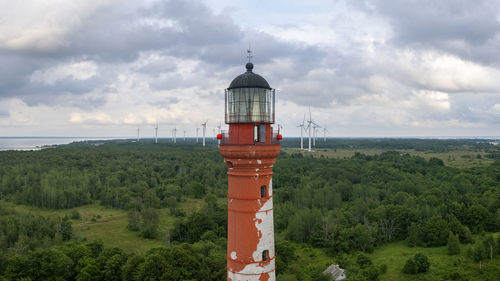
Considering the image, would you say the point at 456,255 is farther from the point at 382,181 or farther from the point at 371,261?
the point at 382,181

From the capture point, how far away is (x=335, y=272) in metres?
49.3

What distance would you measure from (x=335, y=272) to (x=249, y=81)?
41290 mm

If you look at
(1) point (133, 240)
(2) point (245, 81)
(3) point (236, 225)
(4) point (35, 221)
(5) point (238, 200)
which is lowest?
(1) point (133, 240)

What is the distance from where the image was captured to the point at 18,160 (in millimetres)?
138500

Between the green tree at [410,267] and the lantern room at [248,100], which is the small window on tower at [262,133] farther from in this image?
the green tree at [410,267]

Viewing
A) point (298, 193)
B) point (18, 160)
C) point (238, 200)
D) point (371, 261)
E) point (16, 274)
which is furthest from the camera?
point (18, 160)

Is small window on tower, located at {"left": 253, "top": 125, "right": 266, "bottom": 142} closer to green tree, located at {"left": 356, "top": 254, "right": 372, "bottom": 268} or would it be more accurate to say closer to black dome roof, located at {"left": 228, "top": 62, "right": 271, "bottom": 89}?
black dome roof, located at {"left": 228, "top": 62, "right": 271, "bottom": 89}

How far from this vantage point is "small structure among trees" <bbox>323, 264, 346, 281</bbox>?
47.8 metres

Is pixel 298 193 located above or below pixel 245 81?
below

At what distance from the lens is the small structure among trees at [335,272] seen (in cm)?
4775

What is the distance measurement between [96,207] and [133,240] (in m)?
36.6

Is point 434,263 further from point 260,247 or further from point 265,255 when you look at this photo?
point 260,247

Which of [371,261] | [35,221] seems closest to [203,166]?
[35,221]

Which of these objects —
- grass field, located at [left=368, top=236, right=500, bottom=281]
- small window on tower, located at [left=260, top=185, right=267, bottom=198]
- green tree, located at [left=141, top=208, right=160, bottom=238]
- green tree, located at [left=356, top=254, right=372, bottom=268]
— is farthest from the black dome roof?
green tree, located at [left=141, top=208, right=160, bottom=238]
